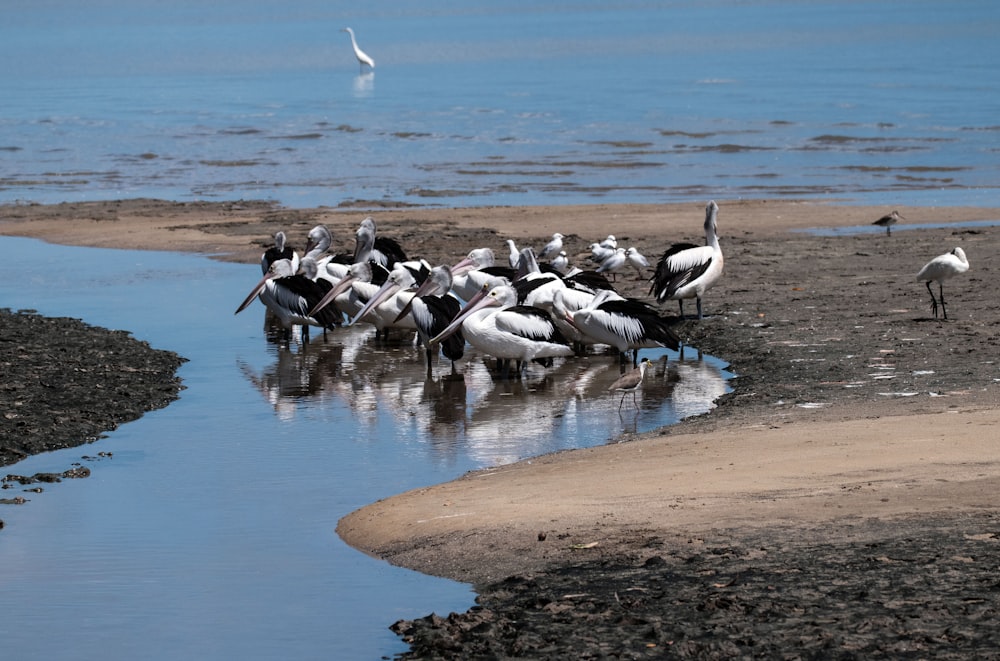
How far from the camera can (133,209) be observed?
78.0ft

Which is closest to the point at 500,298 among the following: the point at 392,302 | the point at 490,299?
the point at 490,299

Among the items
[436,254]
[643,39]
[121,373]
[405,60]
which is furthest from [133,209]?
[643,39]

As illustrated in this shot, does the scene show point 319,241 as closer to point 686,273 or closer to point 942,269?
point 686,273

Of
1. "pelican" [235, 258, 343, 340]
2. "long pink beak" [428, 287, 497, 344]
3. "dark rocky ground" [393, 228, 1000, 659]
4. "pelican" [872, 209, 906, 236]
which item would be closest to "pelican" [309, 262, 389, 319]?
"pelican" [235, 258, 343, 340]

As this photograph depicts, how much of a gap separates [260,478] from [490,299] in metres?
4.01

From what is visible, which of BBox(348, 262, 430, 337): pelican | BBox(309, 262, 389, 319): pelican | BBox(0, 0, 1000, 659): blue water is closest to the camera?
BBox(0, 0, 1000, 659): blue water

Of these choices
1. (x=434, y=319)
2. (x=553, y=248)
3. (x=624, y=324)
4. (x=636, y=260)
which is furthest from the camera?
(x=553, y=248)

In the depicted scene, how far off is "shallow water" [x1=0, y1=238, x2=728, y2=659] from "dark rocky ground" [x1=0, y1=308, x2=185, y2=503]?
173mm

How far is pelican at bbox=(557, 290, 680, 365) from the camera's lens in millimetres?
11820

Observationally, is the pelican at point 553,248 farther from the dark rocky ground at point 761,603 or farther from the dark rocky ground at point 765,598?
the dark rocky ground at point 761,603

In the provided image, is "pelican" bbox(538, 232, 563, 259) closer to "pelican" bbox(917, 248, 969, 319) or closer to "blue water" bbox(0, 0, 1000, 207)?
"pelican" bbox(917, 248, 969, 319)

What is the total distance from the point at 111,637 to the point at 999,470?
3996 mm

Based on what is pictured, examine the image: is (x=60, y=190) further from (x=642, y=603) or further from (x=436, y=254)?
(x=642, y=603)

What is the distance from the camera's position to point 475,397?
11.2 metres
